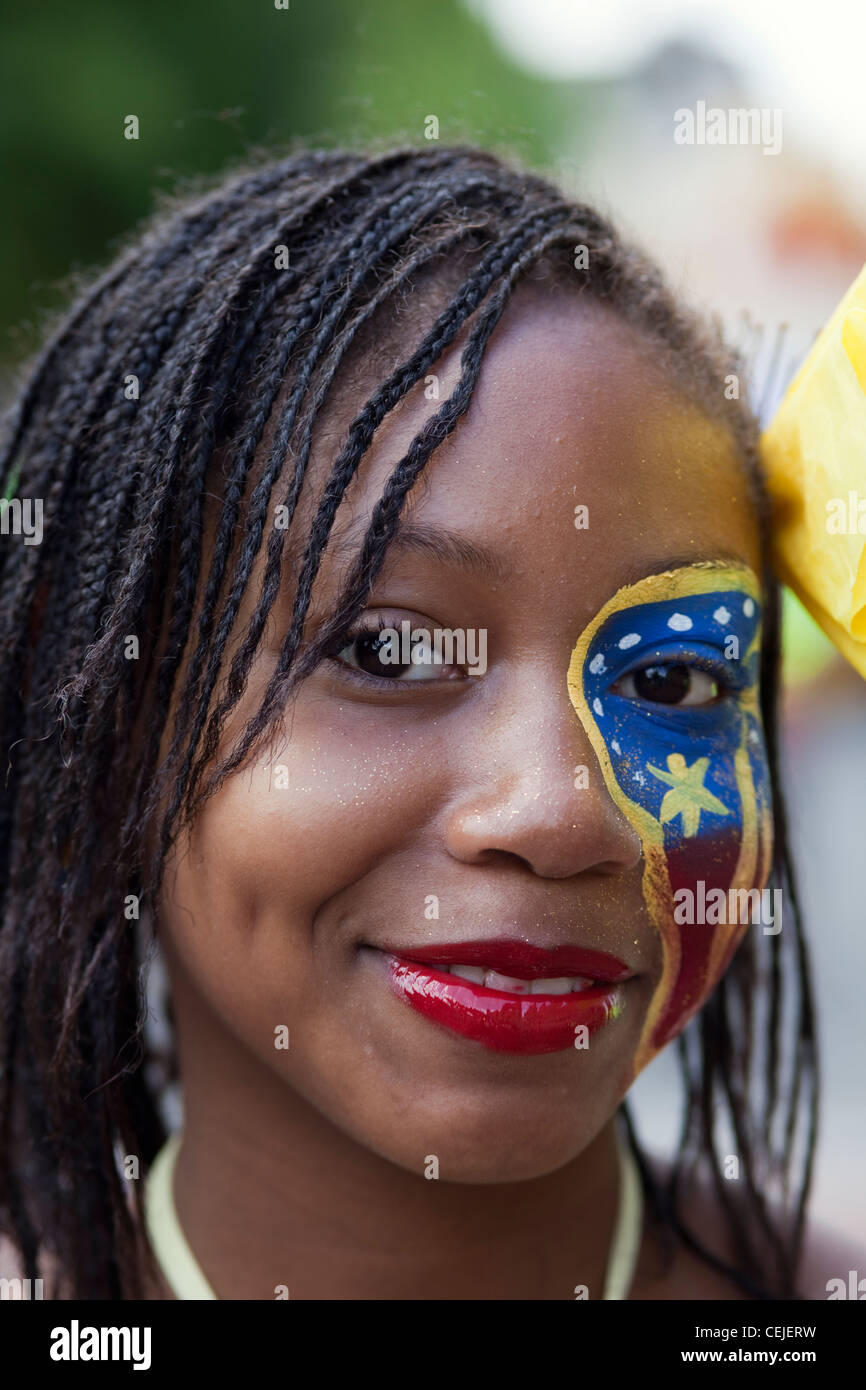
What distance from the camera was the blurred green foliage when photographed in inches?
228

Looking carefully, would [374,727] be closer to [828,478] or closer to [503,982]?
[503,982]

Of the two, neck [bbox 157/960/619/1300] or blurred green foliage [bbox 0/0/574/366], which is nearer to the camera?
neck [bbox 157/960/619/1300]

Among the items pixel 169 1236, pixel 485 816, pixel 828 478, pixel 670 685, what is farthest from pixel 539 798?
pixel 169 1236

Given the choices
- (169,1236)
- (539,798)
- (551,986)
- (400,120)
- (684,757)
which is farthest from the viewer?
(400,120)

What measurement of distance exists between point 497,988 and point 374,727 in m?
0.35

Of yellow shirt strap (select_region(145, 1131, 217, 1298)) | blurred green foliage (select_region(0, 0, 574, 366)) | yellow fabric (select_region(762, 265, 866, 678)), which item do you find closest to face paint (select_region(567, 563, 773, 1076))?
yellow fabric (select_region(762, 265, 866, 678))

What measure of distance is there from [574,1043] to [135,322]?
118 cm

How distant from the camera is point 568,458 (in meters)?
1.55

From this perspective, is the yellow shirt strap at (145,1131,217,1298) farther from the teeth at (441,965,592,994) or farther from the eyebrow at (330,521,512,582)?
the eyebrow at (330,521,512,582)

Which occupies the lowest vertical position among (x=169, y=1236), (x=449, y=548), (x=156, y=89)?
(x=169, y=1236)

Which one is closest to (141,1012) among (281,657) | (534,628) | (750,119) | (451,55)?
(281,657)

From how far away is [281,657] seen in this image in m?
1.53

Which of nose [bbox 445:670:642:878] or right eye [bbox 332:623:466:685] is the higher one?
right eye [bbox 332:623:466:685]
